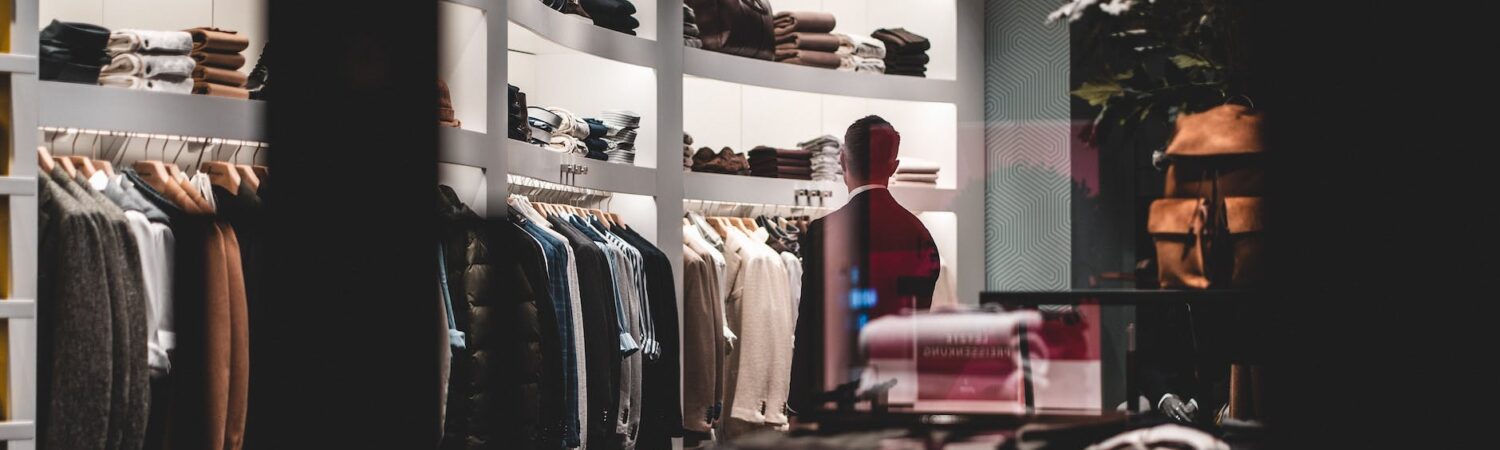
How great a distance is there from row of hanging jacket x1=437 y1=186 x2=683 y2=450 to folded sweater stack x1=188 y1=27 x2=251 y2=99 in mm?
615

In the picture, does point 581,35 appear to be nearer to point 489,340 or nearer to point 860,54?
point 489,340

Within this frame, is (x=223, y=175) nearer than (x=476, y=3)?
Yes

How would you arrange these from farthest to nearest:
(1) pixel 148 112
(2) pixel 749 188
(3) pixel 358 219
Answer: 1. (2) pixel 749 188
2. (1) pixel 148 112
3. (3) pixel 358 219

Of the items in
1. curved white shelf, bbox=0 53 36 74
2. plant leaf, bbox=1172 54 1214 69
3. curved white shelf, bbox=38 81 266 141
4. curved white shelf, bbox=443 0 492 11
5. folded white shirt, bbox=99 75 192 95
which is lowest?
plant leaf, bbox=1172 54 1214 69

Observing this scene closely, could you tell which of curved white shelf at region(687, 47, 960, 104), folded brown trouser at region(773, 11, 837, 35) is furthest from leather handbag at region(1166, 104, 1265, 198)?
folded brown trouser at region(773, 11, 837, 35)

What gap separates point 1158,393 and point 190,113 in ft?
7.90

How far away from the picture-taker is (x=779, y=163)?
5695mm

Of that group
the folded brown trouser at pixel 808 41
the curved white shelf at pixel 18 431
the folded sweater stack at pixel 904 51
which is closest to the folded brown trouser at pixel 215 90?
the curved white shelf at pixel 18 431

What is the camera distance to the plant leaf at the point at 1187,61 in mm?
1854

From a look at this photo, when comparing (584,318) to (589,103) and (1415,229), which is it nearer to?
(589,103)

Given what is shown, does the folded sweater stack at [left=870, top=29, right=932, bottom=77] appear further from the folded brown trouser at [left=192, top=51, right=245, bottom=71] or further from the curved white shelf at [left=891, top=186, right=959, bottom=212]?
the folded brown trouser at [left=192, top=51, right=245, bottom=71]

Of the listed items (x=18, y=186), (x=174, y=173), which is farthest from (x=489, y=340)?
(x=18, y=186)

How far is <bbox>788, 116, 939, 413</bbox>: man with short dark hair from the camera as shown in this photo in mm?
2176

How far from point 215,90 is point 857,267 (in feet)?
6.12
